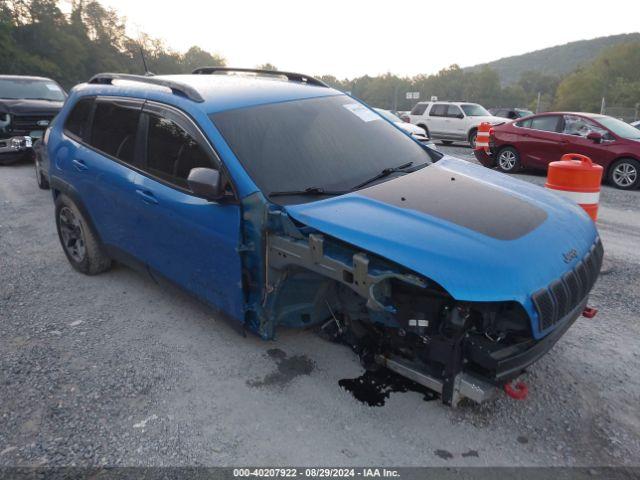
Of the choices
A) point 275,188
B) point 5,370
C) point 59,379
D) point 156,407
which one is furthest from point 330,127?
point 5,370

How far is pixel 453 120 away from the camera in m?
18.3

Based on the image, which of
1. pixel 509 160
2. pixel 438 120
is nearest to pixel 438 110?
pixel 438 120

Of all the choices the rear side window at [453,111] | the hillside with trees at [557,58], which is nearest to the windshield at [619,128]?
the rear side window at [453,111]

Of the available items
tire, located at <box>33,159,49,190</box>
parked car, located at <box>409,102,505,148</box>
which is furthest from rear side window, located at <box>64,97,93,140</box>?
parked car, located at <box>409,102,505,148</box>

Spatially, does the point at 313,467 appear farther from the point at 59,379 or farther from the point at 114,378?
the point at 59,379

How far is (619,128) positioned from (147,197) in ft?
32.9

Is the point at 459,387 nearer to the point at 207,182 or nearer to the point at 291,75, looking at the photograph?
the point at 207,182

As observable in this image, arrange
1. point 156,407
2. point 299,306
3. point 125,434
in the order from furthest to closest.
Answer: point 299,306 < point 156,407 < point 125,434

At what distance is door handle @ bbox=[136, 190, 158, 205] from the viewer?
3.52 meters

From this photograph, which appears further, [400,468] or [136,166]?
[136,166]

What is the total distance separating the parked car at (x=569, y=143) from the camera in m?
9.71

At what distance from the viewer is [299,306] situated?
3.12 m

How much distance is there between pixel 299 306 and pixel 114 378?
1268 millimetres

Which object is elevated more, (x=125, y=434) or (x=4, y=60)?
(x=4, y=60)
